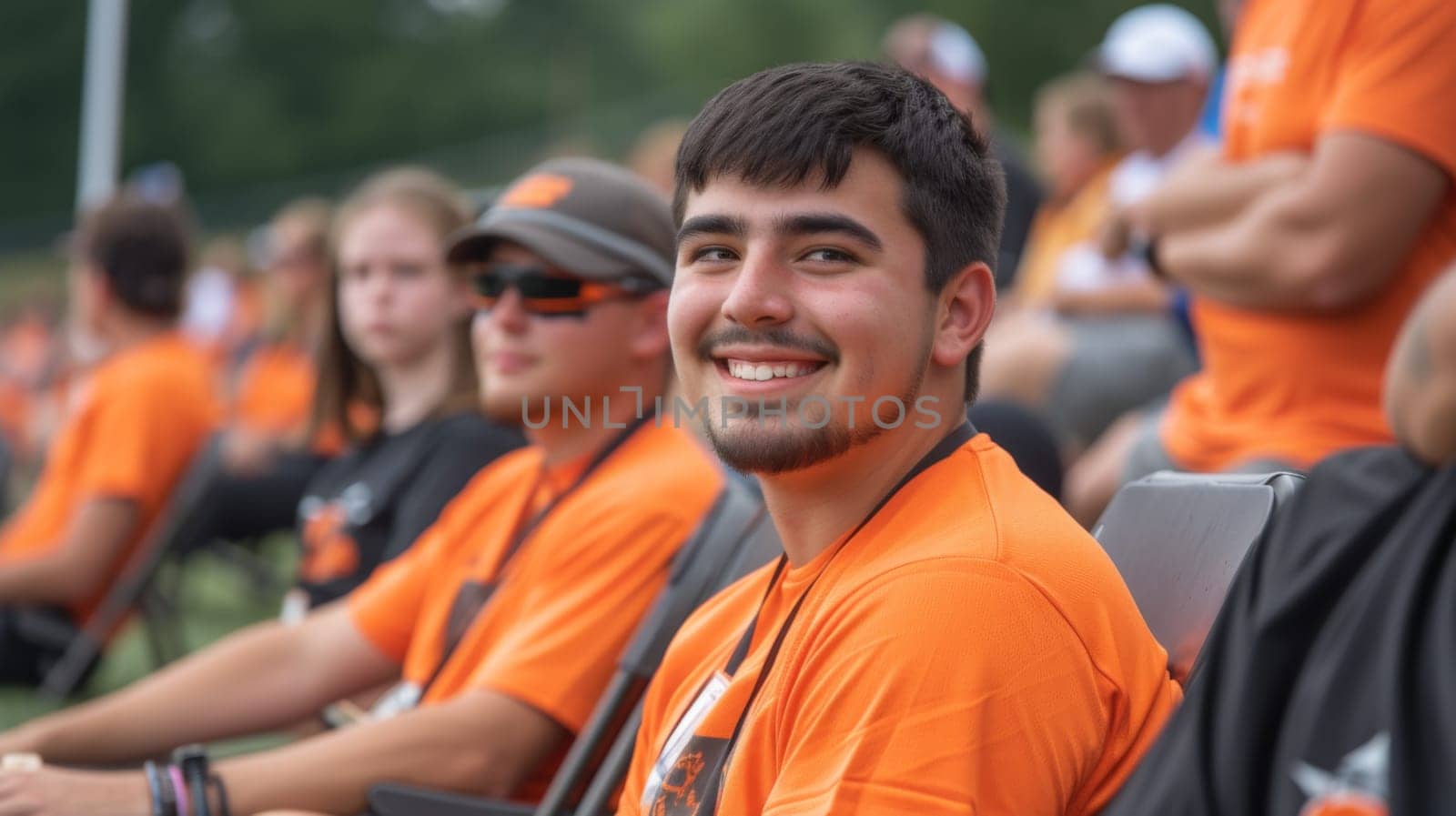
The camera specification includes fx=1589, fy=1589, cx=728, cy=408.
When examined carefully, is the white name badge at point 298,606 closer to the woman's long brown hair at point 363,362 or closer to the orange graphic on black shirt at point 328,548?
the orange graphic on black shirt at point 328,548

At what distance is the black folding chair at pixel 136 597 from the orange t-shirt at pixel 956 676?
461cm

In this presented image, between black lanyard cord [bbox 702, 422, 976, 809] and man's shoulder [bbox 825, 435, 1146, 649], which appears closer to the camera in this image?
man's shoulder [bbox 825, 435, 1146, 649]

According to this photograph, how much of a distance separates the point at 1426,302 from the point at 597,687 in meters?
1.95

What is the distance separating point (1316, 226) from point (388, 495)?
8.41 ft

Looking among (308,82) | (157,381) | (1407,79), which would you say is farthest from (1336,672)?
(308,82)

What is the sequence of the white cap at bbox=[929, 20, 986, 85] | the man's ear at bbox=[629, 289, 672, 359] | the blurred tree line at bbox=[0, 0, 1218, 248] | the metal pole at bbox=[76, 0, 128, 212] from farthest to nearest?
1. the blurred tree line at bbox=[0, 0, 1218, 248]
2. the metal pole at bbox=[76, 0, 128, 212]
3. the white cap at bbox=[929, 20, 986, 85]
4. the man's ear at bbox=[629, 289, 672, 359]

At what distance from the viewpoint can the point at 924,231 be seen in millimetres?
2070

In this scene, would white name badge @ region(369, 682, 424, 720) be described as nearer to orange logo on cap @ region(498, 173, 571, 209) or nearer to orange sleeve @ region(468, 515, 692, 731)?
orange sleeve @ region(468, 515, 692, 731)

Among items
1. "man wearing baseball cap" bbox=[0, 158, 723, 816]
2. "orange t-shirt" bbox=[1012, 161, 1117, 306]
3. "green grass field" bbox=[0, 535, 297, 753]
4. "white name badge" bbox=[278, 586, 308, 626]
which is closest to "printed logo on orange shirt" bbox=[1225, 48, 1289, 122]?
"man wearing baseball cap" bbox=[0, 158, 723, 816]

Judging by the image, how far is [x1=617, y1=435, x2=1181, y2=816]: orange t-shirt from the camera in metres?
1.73

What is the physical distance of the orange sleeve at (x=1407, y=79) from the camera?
10.1 feet

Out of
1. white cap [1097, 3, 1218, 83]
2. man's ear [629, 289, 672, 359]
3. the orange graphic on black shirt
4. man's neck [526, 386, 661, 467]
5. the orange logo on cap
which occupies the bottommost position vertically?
the orange graphic on black shirt

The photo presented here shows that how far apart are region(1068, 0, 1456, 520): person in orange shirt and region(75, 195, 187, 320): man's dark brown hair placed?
453cm

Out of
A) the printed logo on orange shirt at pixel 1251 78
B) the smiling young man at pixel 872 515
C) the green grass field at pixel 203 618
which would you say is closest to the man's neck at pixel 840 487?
the smiling young man at pixel 872 515
